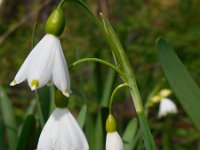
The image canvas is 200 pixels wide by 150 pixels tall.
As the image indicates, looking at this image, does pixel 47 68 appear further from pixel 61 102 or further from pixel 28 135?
pixel 28 135

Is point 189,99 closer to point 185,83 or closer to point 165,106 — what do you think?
point 185,83

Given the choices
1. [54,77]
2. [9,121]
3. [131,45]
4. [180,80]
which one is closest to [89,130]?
[9,121]

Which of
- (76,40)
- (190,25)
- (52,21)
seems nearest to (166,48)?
(52,21)

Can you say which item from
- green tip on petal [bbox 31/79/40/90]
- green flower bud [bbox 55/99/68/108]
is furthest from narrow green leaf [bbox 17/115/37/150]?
green tip on petal [bbox 31/79/40/90]

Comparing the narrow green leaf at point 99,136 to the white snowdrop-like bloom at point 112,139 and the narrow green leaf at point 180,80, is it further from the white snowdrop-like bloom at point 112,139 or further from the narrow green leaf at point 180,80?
the white snowdrop-like bloom at point 112,139

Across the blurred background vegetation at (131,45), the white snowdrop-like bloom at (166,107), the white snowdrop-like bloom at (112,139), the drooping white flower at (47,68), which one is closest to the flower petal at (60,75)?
the drooping white flower at (47,68)

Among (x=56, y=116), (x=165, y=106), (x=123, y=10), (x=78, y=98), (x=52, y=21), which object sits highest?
(x=123, y=10)
